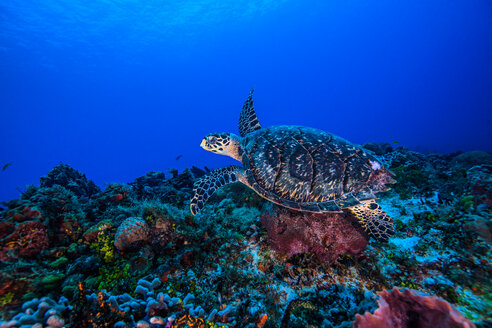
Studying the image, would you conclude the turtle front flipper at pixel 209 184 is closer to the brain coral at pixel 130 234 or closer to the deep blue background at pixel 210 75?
the brain coral at pixel 130 234

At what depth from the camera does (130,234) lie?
10.5 ft

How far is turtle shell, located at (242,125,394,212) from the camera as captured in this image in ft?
11.2

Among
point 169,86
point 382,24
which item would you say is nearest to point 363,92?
point 382,24

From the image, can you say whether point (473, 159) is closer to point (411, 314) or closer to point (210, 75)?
point (411, 314)

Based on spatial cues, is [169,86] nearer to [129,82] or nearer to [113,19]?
[129,82]

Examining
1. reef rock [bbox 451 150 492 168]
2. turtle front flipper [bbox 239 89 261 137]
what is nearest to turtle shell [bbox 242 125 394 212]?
turtle front flipper [bbox 239 89 261 137]

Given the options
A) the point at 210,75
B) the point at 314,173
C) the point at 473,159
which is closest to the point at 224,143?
the point at 314,173

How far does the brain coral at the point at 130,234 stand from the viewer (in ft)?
10.4

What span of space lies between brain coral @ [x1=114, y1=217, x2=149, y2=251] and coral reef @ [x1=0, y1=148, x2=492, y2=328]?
0.7 inches

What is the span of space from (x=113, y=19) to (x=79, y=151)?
83.7 meters

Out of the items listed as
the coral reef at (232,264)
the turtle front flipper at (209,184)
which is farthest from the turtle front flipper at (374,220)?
the turtle front flipper at (209,184)

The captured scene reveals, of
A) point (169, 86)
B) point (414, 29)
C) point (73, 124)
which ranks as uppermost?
point (169, 86)

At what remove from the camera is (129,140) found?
118 meters

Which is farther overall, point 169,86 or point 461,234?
point 169,86
